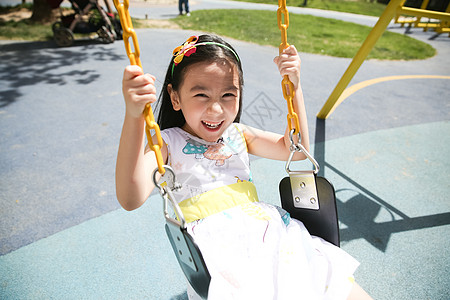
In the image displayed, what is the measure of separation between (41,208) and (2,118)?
1.74m

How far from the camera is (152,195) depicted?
2.13 metres

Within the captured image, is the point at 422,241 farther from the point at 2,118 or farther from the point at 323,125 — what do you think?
the point at 2,118

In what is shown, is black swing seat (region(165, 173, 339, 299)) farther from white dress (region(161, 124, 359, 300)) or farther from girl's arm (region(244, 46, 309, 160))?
girl's arm (region(244, 46, 309, 160))

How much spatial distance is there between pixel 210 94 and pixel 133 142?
34 cm

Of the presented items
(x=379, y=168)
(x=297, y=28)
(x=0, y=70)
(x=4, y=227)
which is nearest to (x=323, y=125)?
(x=379, y=168)

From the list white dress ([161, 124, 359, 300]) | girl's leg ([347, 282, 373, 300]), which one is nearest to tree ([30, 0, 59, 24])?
white dress ([161, 124, 359, 300])

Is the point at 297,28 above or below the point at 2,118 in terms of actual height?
above

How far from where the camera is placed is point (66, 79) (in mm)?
4188

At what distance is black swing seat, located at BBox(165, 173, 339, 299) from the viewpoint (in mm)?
796

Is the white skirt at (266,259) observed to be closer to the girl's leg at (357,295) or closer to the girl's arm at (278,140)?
the girl's leg at (357,295)

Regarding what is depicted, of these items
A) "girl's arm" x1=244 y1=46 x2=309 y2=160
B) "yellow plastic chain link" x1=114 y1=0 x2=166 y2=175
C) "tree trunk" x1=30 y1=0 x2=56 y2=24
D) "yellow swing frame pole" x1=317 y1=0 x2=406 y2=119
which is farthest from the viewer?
"tree trunk" x1=30 y1=0 x2=56 y2=24

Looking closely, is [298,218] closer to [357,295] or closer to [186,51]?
[357,295]

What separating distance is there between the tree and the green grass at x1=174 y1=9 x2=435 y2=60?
11.1 feet

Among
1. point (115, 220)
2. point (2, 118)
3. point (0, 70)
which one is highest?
point (0, 70)
